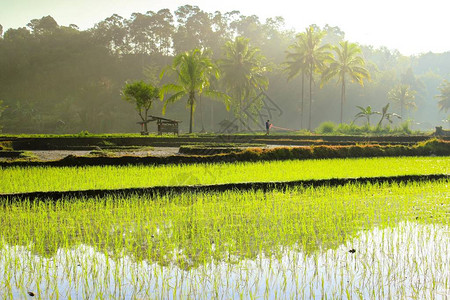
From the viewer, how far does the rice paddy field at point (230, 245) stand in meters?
3.54

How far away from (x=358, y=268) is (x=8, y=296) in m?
2.79

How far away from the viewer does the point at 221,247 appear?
15.1 feet

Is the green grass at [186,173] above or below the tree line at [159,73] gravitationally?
below

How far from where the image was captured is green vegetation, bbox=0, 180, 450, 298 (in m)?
3.58

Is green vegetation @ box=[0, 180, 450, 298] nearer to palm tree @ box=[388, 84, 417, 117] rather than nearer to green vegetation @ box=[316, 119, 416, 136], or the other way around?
green vegetation @ box=[316, 119, 416, 136]

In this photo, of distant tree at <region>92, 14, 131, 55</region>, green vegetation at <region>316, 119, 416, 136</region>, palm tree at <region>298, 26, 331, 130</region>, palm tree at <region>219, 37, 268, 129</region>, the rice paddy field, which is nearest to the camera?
the rice paddy field

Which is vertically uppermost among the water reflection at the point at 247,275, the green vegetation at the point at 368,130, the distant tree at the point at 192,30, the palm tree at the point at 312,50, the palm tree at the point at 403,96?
the distant tree at the point at 192,30

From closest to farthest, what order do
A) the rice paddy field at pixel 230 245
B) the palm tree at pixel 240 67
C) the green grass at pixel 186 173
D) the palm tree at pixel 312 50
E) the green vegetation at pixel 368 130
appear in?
the rice paddy field at pixel 230 245, the green grass at pixel 186 173, the green vegetation at pixel 368 130, the palm tree at pixel 312 50, the palm tree at pixel 240 67

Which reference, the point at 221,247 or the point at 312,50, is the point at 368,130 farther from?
the point at 221,247

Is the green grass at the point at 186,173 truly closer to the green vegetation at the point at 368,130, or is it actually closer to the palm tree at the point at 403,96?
the green vegetation at the point at 368,130

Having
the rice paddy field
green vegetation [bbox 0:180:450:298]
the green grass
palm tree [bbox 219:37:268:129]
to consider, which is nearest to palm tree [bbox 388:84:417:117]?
palm tree [bbox 219:37:268:129]

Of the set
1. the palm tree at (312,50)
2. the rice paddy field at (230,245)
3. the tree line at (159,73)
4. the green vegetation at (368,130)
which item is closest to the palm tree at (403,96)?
the tree line at (159,73)

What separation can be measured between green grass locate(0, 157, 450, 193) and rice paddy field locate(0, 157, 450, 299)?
0.84 feet

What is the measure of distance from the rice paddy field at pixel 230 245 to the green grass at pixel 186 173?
257 millimetres
